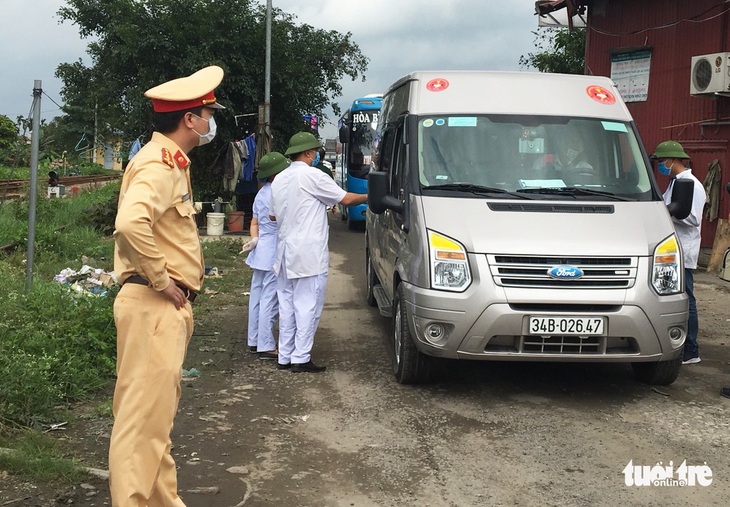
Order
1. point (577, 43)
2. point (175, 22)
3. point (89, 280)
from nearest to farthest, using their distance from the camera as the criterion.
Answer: point (89, 280) → point (175, 22) → point (577, 43)

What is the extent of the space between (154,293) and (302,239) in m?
3.40

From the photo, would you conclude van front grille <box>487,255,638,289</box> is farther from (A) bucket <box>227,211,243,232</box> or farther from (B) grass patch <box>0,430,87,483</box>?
(A) bucket <box>227,211,243,232</box>

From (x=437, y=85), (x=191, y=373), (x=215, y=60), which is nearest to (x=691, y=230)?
(x=437, y=85)

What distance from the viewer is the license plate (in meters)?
5.77

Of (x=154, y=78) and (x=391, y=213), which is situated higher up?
(x=154, y=78)

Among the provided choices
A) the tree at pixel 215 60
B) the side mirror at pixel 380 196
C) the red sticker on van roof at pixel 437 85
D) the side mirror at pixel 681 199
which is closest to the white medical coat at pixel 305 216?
the side mirror at pixel 380 196

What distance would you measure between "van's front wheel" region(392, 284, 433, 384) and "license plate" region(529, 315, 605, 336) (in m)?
0.95

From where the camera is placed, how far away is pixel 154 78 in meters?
21.0

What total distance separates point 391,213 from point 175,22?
15.2m

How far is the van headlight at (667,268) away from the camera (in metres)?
5.99

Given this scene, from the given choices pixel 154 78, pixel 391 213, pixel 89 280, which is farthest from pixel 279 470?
pixel 154 78

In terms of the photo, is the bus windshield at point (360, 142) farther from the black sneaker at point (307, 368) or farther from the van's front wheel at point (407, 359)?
the van's front wheel at point (407, 359)

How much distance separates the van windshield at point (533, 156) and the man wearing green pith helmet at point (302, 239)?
30.2 inches

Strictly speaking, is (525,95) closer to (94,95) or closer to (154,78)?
(154,78)
